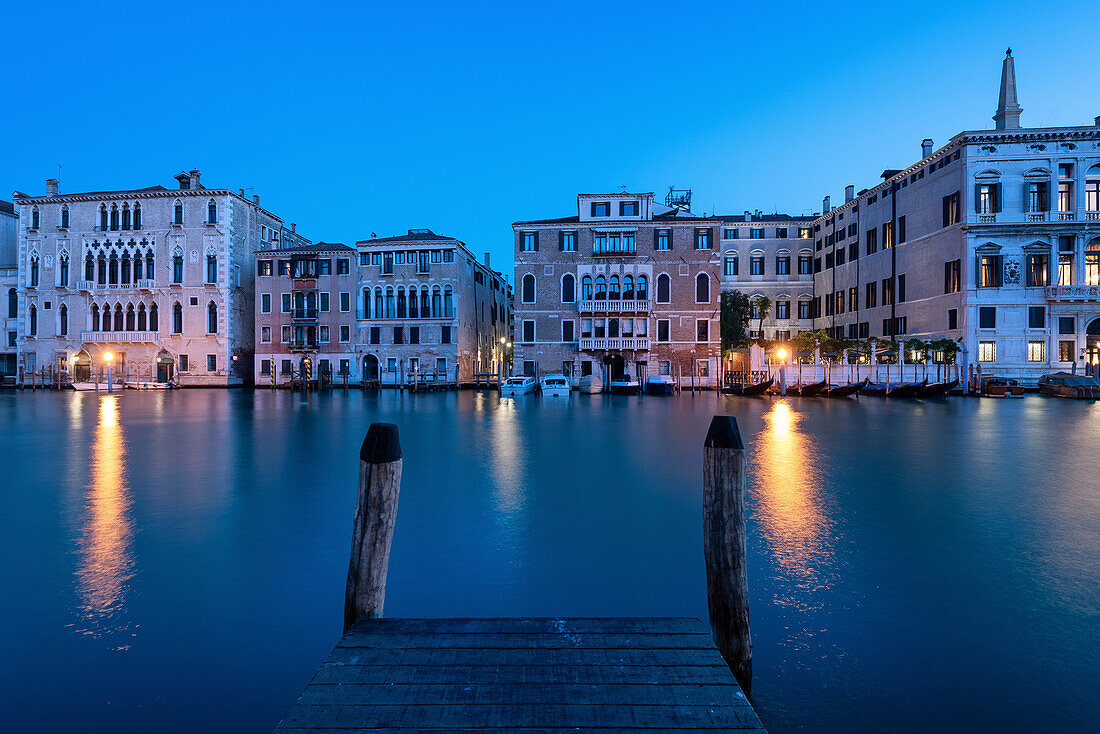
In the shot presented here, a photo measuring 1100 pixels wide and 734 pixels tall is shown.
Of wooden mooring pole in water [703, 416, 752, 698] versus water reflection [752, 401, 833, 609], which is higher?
wooden mooring pole in water [703, 416, 752, 698]

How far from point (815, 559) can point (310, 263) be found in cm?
4506

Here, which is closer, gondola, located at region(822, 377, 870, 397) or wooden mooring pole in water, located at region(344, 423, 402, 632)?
wooden mooring pole in water, located at region(344, 423, 402, 632)

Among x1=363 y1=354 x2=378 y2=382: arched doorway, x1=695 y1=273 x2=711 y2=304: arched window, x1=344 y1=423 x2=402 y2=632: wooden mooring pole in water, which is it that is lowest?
x1=344 y1=423 x2=402 y2=632: wooden mooring pole in water

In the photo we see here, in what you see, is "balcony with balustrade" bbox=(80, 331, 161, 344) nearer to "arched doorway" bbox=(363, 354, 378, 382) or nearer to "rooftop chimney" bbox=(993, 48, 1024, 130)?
"arched doorway" bbox=(363, 354, 378, 382)

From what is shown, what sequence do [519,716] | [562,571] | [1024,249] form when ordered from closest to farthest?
[519,716] → [562,571] → [1024,249]

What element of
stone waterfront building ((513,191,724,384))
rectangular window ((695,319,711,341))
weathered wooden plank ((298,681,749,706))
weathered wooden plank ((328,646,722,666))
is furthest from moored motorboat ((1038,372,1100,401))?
weathered wooden plank ((298,681,749,706))

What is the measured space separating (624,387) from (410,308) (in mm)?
17108

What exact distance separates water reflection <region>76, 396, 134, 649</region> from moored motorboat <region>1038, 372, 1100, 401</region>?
130 ft

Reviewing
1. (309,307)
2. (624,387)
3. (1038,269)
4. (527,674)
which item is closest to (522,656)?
(527,674)

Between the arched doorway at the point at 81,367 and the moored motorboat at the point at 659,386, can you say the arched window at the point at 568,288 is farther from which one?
the arched doorway at the point at 81,367

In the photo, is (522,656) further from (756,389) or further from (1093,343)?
(1093,343)

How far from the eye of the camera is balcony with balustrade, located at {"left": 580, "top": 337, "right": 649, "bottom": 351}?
40.2m

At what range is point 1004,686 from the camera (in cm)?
348

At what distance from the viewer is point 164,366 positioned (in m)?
45.1
